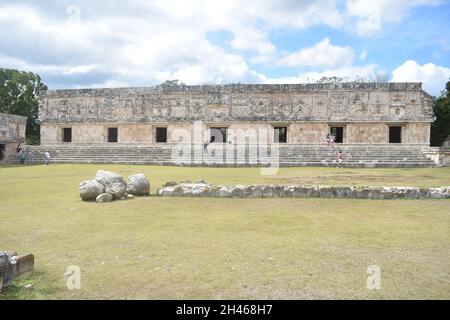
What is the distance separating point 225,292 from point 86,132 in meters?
26.1

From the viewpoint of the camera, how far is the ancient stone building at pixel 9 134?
22.5 meters

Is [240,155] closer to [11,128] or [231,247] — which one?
[11,128]

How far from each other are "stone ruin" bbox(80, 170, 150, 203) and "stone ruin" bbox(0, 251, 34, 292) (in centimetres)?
444

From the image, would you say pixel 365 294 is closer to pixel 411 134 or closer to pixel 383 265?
pixel 383 265

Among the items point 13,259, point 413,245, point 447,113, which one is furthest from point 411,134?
point 13,259

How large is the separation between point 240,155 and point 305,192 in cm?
1246

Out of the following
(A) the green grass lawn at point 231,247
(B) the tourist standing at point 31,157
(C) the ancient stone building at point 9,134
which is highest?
(C) the ancient stone building at point 9,134

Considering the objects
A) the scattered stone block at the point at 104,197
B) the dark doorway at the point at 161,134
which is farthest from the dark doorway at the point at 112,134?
the scattered stone block at the point at 104,197

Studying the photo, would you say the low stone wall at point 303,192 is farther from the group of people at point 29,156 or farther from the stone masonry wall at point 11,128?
the stone masonry wall at point 11,128

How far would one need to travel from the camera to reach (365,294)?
3244mm

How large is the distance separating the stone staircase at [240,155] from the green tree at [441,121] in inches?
379

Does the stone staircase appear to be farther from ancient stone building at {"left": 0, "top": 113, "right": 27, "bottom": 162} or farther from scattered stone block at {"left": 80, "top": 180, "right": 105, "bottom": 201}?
scattered stone block at {"left": 80, "top": 180, "right": 105, "bottom": 201}

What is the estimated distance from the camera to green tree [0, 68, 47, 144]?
38.4m
